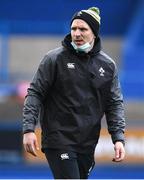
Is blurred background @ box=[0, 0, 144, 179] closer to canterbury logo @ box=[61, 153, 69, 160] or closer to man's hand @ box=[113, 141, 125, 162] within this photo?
man's hand @ box=[113, 141, 125, 162]

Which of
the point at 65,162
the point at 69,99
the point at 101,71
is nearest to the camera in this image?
the point at 65,162

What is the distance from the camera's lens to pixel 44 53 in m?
17.8

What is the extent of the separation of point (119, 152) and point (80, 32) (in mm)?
918

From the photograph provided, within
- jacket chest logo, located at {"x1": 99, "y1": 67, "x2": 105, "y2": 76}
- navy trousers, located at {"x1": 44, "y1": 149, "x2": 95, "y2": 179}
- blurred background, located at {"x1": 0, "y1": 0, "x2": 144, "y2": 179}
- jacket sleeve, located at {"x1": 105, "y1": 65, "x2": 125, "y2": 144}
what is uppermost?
blurred background, located at {"x1": 0, "y1": 0, "x2": 144, "y2": 179}

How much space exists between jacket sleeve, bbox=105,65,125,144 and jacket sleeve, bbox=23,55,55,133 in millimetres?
505

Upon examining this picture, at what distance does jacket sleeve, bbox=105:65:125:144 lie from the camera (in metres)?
6.30

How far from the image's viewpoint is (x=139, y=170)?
12.4m

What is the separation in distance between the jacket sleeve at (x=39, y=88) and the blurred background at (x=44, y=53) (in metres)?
6.15

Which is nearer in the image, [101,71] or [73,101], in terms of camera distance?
[73,101]

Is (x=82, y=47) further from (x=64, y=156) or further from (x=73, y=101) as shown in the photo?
(x=64, y=156)

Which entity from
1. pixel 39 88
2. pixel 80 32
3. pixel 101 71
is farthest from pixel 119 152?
pixel 80 32

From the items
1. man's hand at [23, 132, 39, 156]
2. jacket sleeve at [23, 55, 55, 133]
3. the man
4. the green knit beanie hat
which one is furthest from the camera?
the green knit beanie hat

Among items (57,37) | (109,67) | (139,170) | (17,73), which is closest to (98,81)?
(109,67)

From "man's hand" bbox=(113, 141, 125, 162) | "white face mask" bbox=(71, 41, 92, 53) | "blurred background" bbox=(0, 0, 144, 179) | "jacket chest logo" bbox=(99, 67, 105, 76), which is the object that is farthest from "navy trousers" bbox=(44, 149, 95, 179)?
"blurred background" bbox=(0, 0, 144, 179)
